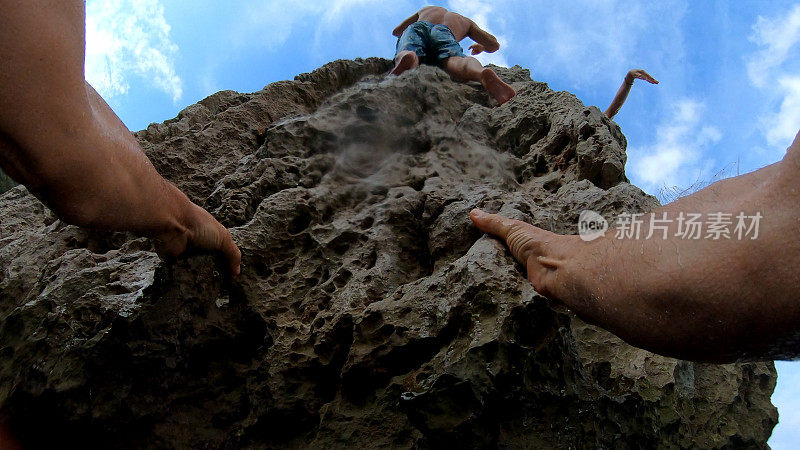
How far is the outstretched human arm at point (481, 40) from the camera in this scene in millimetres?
6078

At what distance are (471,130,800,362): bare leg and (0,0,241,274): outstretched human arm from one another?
5.32 feet

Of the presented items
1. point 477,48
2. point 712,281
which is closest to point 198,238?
point 712,281

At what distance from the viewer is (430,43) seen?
17.4 ft

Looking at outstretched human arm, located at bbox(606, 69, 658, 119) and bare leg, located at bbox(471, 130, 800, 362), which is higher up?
outstretched human arm, located at bbox(606, 69, 658, 119)

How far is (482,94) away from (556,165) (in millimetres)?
1435

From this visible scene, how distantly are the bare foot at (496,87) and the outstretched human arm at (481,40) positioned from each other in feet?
6.28

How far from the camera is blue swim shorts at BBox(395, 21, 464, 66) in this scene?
16.7 ft

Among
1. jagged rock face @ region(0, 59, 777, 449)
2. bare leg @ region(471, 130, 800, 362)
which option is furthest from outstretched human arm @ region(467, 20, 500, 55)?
bare leg @ region(471, 130, 800, 362)

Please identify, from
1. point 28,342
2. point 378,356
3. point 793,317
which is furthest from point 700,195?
point 28,342

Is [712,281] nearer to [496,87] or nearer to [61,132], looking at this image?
[61,132]

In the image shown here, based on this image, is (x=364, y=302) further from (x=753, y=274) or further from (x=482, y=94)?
(x=482, y=94)

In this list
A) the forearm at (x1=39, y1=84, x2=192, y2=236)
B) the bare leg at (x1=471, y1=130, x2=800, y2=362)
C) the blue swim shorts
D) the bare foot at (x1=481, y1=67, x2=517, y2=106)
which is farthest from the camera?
the blue swim shorts

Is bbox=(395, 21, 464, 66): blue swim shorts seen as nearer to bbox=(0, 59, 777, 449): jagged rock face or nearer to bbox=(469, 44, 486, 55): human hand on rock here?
bbox=(469, 44, 486, 55): human hand on rock

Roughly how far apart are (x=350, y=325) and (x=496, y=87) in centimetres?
279
